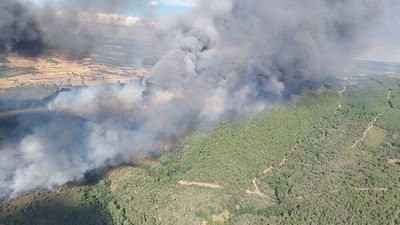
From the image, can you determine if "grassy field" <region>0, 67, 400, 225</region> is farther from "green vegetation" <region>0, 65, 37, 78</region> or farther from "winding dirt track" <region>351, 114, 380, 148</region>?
"green vegetation" <region>0, 65, 37, 78</region>

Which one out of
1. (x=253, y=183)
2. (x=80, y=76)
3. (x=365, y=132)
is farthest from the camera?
(x=80, y=76)

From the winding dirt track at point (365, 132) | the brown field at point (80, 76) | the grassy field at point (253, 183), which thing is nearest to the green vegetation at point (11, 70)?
the brown field at point (80, 76)

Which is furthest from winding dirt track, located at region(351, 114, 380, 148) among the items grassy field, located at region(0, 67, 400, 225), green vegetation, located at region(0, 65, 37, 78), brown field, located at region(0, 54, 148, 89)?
green vegetation, located at region(0, 65, 37, 78)

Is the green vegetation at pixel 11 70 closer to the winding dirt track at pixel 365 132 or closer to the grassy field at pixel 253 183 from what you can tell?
the grassy field at pixel 253 183

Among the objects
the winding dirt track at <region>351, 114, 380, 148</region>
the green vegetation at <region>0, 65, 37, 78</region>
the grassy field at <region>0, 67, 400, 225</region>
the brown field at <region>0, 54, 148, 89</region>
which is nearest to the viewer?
the grassy field at <region>0, 67, 400, 225</region>

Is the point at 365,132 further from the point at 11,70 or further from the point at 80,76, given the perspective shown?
the point at 80,76

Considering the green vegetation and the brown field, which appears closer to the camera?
the green vegetation

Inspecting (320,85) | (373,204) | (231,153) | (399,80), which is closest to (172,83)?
(231,153)

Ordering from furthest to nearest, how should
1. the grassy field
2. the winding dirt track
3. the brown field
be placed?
the brown field
the winding dirt track
the grassy field

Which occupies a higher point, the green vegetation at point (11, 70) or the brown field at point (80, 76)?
the green vegetation at point (11, 70)

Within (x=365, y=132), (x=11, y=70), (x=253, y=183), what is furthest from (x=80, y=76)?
(x=365, y=132)
